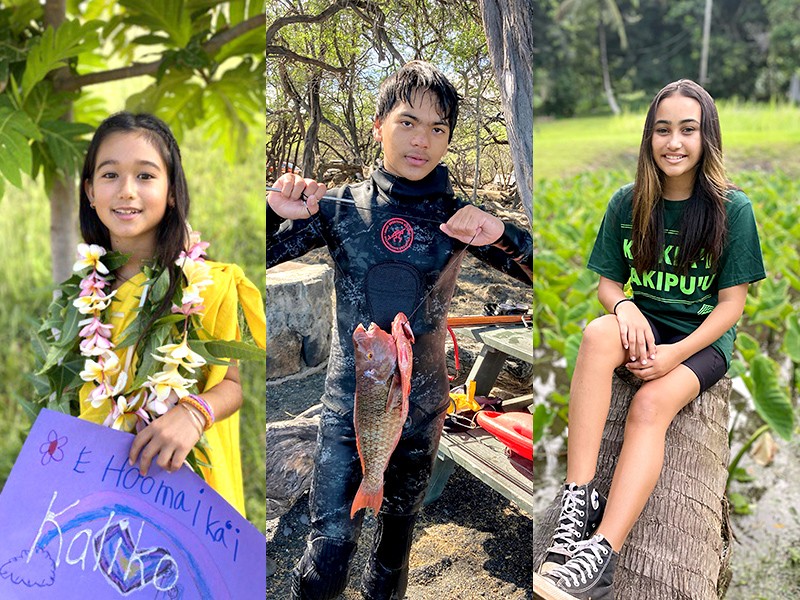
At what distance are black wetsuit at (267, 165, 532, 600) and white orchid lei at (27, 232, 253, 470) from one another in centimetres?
29

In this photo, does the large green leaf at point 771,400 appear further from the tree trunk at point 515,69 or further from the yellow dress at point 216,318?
the yellow dress at point 216,318

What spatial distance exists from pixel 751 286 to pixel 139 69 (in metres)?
3.67

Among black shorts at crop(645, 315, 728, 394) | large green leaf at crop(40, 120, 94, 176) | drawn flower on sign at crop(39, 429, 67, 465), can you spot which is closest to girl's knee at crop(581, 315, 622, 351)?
black shorts at crop(645, 315, 728, 394)

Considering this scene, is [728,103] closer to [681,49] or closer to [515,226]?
[681,49]

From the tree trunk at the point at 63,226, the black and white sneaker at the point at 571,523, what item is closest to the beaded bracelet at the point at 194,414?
the black and white sneaker at the point at 571,523

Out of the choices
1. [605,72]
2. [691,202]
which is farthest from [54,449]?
[605,72]

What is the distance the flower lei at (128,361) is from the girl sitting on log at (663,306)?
865 mm

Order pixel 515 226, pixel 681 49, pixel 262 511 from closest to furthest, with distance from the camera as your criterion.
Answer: pixel 515 226
pixel 262 511
pixel 681 49

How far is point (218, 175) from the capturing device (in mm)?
5027

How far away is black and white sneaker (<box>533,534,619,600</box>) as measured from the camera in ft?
5.02

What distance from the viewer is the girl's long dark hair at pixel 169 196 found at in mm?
1707

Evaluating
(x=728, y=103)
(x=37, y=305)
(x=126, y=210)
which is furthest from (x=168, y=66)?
(x=728, y=103)

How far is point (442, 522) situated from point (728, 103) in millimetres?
9615

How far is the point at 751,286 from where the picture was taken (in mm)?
4629
